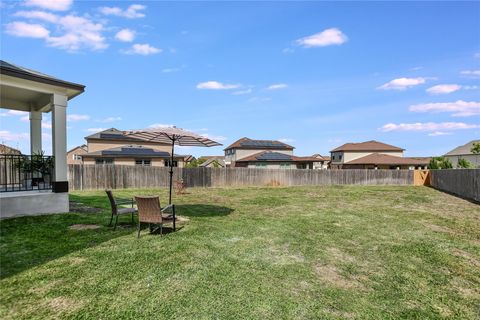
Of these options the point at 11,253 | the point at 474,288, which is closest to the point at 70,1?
the point at 11,253

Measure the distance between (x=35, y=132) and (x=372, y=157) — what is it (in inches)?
1879

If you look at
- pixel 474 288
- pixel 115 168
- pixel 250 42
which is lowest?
pixel 474 288

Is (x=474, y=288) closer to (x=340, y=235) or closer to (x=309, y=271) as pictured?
(x=309, y=271)

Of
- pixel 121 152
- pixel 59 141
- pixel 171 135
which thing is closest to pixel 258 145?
pixel 121 152

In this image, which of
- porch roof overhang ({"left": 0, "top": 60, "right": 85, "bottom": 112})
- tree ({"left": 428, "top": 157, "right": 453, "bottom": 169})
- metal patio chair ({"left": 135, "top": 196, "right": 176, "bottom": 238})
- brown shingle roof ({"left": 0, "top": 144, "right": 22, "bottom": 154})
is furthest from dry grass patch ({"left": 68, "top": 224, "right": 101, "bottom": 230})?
tree ({"left": 428, "top": 157, "right": 453, "bottom": 169})

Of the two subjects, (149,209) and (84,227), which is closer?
(149,209)

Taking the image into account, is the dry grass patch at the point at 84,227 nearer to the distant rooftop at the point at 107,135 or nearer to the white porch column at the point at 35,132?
the white porch column at the point at 35,132

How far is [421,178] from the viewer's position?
27859mm

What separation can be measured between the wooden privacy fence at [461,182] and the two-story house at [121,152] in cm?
2585

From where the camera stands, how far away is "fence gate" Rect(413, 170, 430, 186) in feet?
90.1

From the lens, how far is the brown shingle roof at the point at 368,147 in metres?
51.4

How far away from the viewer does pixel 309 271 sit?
462cm

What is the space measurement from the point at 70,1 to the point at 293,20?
8.37m

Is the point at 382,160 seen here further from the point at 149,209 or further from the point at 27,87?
the point at 27,87
